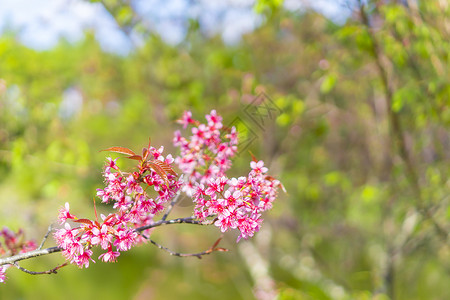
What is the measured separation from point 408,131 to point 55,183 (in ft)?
16.3

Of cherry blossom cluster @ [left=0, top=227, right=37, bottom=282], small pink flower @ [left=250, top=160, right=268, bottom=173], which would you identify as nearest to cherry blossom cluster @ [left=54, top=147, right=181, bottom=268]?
small pink flower @ [left=250, top=160, right=268, bottom=173]

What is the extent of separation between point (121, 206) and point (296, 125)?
431 centimetres

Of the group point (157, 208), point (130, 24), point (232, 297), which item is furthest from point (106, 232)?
point (232, 297)

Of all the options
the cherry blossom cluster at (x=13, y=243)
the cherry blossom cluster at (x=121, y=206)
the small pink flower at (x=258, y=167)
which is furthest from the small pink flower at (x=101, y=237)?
the cherry blossom cluster at (x=13, y=243)

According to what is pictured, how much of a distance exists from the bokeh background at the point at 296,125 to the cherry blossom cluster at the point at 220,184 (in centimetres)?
29

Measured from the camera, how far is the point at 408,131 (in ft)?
18.3

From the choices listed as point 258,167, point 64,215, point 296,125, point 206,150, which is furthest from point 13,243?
point 296,125

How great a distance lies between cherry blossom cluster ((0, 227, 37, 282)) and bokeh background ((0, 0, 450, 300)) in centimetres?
43

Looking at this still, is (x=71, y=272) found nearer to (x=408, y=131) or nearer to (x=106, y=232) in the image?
(x=408, y=131)

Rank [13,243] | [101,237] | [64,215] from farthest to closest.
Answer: [13,243] → [64,215] → [101,237]

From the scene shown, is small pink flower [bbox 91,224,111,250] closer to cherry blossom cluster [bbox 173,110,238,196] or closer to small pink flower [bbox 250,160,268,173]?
cherry blossom cluster [bbox 173,110,238,196]

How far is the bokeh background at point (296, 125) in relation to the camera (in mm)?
3123

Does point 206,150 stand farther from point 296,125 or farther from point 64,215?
point 296,125

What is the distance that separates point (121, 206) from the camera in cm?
122
